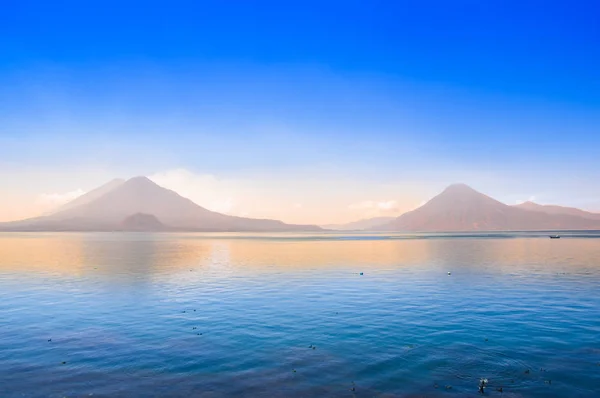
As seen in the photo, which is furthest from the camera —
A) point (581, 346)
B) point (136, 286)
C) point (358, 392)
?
point (136, 286)

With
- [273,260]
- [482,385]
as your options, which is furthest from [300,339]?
[273,260]

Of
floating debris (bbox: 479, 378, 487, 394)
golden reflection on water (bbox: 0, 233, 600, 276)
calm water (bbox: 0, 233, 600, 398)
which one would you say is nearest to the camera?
floating debris (bbox: 479, 378, 487, 394)

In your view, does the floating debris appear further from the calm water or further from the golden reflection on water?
the golden reflection on water

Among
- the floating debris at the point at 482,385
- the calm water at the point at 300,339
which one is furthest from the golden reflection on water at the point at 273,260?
the floating debris at the point at 482,385

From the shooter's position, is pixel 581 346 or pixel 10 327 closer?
pixel 581 346

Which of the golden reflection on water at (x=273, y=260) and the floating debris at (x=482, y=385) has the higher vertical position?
the golden reflection on water at (x=273, y=260)

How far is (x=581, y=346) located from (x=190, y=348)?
25.4 metres

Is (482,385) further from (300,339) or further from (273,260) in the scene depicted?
(273,260)

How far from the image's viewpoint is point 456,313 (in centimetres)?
3669

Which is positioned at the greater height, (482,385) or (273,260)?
(273,260)

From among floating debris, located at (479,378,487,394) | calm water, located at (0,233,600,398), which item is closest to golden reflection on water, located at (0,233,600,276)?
calm water, located at (0,233,600,398)

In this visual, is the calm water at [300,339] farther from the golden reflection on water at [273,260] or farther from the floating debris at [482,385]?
the golden reflection on water at [273,260]

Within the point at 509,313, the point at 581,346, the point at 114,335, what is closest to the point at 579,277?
the point at 509,313

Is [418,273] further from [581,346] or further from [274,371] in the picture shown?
[274,371]
